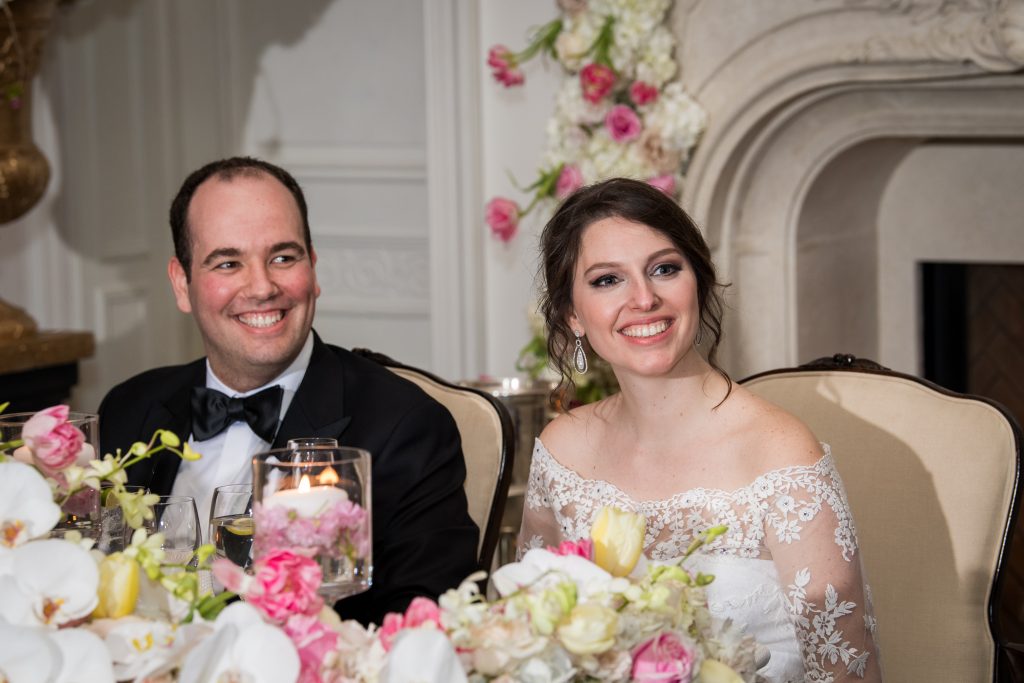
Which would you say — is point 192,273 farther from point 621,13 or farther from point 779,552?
point 621,13

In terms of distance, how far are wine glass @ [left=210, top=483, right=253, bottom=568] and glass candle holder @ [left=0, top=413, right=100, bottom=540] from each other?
0.50 feet

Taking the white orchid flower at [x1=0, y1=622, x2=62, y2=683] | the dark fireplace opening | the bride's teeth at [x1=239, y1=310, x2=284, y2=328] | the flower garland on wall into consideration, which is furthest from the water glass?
the dark fireplace opening

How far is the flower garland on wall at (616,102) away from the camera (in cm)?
384

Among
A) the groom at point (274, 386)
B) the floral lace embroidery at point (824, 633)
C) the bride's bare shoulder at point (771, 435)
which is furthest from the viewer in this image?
the groom at point (274, 386)

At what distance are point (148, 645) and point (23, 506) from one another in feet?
0.79

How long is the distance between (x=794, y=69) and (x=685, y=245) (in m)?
1.63

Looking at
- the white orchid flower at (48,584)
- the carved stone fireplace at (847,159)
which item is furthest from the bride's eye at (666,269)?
the carved stone fireplace at (847,159)

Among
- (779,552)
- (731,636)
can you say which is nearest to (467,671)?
(731,636)

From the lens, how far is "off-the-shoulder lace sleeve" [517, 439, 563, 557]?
250 cm

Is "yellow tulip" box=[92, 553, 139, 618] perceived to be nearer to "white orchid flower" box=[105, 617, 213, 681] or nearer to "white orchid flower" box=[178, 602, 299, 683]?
"white orchid flower" box=[105, 617, 213, 681]

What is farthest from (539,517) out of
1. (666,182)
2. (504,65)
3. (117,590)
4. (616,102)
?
(504,65)

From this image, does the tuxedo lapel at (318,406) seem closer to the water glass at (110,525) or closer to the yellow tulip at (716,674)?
the water glass at (110,525)

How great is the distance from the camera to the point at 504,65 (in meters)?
4.08

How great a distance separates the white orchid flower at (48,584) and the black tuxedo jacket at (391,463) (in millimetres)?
1105
